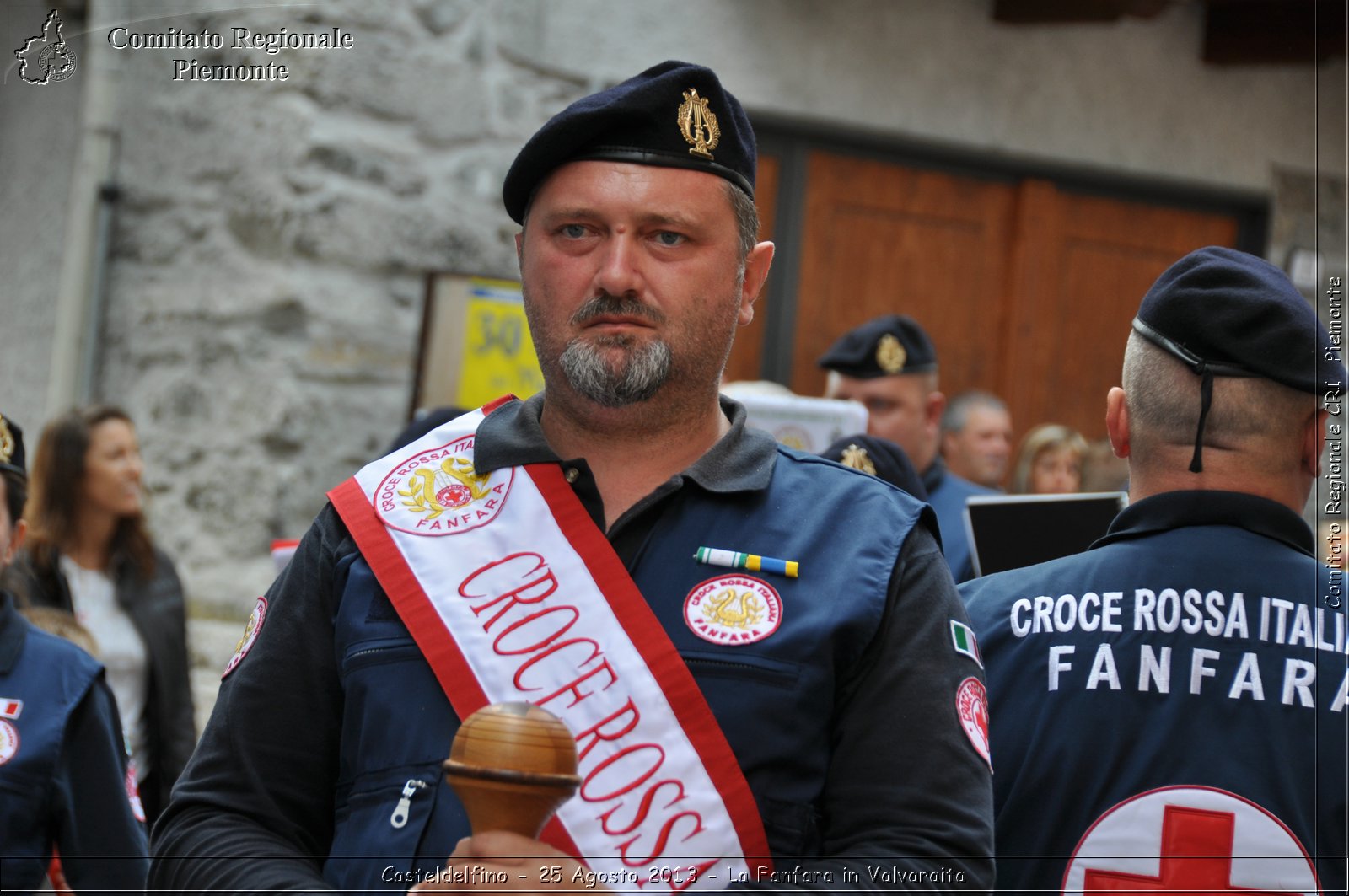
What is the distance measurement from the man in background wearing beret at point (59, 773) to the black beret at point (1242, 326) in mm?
1993

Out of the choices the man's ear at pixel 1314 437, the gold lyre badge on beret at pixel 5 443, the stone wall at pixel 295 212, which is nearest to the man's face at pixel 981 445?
the stone wall at pixel 295 212

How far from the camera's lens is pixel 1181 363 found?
2254mm

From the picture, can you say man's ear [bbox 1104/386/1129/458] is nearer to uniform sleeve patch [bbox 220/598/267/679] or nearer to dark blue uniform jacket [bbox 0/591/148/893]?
uniform sleeve patch [bbox 220/598/267/679]

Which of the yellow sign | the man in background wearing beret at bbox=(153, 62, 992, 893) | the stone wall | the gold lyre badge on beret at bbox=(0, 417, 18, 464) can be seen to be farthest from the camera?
the yellow sign

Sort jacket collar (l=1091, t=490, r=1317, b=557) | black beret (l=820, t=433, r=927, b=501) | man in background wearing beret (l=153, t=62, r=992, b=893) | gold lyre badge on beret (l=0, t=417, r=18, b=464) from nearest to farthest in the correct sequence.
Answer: man in background wearing beret (l=153, t=62, r=992, b=893)
jacket collar (l=1091, t=490, r=1317, b=557)
gold lyre badge on beret (l=0, t=417, r=18, b=464)
black beret (l=820, t=433, r=927, b=501)

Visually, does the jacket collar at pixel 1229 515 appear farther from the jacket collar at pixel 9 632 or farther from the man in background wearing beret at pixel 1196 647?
the jacket collar at pixel 9 632

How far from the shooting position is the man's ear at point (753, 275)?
2.20m

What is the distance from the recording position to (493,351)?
17.1 ft

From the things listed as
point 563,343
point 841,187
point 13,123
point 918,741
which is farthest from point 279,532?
point 918,741

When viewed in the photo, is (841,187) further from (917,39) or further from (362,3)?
(362,3)

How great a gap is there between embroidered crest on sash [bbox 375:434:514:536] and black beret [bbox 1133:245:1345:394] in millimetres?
1048

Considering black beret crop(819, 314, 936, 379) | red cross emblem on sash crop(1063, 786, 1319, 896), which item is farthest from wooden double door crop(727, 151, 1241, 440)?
red cross emblem on sash crop(1063, 786, 1319, 896)

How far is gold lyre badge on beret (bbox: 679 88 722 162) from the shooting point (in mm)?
2051

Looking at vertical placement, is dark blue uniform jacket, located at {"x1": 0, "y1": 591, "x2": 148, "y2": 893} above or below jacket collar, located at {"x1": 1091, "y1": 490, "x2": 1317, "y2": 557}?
below
